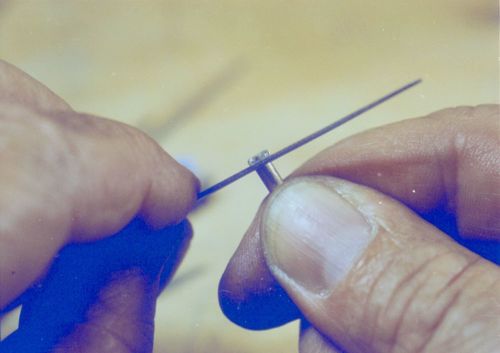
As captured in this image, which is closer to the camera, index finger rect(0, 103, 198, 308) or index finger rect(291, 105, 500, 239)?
index finger rect(0, 103, 198, 308)

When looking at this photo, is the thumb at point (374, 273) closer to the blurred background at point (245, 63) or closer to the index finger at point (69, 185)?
the index finger at point (69, 185)

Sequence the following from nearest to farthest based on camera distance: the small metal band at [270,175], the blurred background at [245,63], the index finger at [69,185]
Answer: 1. the index finger at [69,185]
2. the small metal band at [270,175]
3. the blurred background at [245,63]

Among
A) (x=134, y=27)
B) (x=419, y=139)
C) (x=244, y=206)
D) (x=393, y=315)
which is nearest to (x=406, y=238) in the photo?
(x=393, y=315)

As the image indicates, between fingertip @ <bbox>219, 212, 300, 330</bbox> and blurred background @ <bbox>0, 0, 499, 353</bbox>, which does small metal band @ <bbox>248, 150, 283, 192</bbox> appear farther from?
blurred background @ <bbox>0, 0, 499, 353</bbox>

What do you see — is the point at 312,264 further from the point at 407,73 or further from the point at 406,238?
the point at 407,73

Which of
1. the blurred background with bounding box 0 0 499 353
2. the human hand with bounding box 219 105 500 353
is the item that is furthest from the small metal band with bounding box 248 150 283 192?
the blurred background with bounding box 0 0 499 353

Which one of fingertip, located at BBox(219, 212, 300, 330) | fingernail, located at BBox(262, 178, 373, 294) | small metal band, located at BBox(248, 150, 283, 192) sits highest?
small metal band, located at BBox(248, 150, 283, 192)

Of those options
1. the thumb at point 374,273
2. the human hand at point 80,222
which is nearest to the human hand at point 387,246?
the thumb at point 374,273

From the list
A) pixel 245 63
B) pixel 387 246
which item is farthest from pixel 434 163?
pixel 245 63
